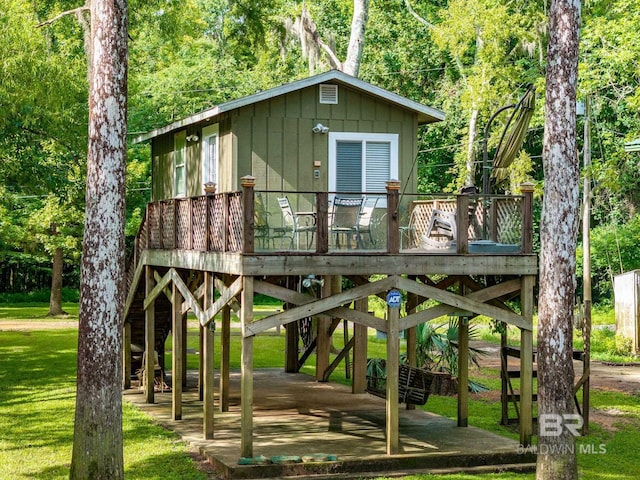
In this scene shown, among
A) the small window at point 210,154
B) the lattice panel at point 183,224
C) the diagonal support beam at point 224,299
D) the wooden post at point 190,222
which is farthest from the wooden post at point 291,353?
the diagonal support beam at point 224,299

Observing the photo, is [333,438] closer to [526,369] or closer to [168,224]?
[526,369]

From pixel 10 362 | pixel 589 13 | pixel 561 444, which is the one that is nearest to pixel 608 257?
pixel 589 13

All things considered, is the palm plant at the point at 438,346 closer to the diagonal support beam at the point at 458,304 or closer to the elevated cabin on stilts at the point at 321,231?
the elevated cabin on stilts at the point at 321,231

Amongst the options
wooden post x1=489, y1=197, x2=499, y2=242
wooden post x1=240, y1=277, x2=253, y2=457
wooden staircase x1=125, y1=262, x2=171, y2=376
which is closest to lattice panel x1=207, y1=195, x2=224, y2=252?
wooden post x1=240, y1=277, x2=253, y2=457

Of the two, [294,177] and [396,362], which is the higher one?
[294,177]

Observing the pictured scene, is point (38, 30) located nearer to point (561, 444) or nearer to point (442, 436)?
point (442, 436)

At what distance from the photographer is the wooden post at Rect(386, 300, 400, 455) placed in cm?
1334

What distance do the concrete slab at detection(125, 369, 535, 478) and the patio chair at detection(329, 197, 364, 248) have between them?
119 inches

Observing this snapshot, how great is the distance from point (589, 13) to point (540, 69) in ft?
10.2

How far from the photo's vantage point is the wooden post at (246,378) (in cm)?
1282

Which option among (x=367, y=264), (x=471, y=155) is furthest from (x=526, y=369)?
(x=471, y=155)

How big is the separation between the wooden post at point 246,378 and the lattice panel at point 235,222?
0.67m

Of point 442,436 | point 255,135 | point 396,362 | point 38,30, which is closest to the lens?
point 396,362

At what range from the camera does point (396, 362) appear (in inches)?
534
